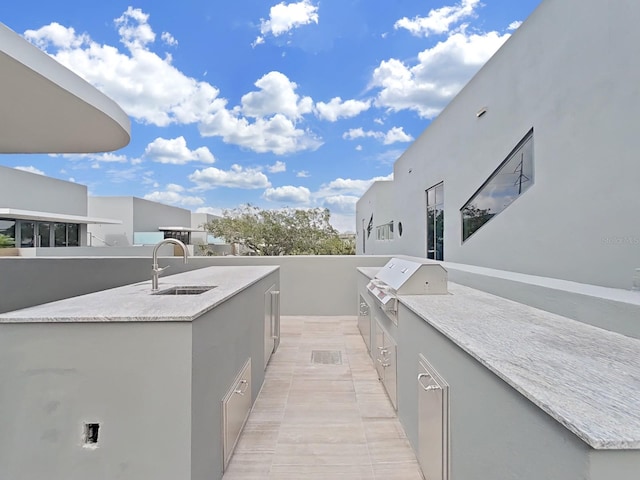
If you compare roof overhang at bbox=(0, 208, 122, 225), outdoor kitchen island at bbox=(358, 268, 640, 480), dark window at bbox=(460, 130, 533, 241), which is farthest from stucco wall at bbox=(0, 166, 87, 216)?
outdoor kitchen island at bbox=(358, 268, 640, 480)

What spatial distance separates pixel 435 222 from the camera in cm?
651

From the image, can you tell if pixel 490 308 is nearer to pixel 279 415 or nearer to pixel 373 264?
pixel 279 415

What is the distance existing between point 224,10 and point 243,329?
7.02 metres

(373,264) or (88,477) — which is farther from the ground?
(373,264)

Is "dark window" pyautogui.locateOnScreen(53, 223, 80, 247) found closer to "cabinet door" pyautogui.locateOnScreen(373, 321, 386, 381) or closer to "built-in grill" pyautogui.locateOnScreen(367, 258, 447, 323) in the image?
"cabinet door" pyautogui.locateOnScreen(373, 321, 386, 381)

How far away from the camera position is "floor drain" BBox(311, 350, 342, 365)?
12.4ft

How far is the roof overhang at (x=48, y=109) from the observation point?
9.28 ft

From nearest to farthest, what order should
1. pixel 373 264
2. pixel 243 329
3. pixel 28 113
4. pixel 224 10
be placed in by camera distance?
pixel 243 329, pixel 28 113, pixel 373 264, pixel 224 10

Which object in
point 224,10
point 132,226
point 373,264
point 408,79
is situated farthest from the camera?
point 132,226

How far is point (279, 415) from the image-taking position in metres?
2.63

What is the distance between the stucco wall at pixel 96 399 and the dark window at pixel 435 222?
545 centimetres

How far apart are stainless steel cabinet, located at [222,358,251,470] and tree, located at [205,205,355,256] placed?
11.1m

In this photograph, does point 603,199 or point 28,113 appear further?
point 28,113

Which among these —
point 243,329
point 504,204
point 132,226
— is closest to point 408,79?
point 504,204
